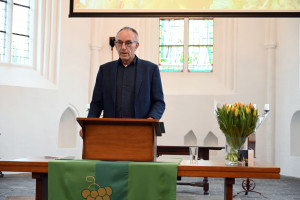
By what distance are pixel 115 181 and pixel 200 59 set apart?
10.00 m

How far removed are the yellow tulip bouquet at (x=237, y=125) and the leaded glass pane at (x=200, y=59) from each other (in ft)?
31.3

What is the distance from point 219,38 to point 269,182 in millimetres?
4480

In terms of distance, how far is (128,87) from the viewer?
3100mm

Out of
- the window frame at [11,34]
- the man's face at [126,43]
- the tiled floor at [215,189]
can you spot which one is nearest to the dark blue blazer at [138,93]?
the man's face at [126,43]

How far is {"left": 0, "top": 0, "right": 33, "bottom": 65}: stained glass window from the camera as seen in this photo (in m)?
10.6

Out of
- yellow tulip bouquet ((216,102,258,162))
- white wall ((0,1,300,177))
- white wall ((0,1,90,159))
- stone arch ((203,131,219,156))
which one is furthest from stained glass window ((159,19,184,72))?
yellow tulip bouquet ((216,102,258,162))

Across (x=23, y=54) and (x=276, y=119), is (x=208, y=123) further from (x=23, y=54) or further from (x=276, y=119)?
(x=23, y=54)

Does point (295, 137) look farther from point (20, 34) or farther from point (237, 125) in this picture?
point (237, 125)

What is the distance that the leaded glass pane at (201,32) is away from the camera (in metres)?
12.4

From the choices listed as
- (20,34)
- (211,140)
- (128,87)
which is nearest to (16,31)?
(20,34)

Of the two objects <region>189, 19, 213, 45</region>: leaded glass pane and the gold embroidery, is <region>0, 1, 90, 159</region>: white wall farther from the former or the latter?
the gold embroidery

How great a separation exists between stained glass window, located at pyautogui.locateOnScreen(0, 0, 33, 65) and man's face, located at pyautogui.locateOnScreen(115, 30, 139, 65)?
8.06 meters

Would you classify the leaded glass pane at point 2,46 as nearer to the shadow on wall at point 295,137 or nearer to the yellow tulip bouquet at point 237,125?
the shadow on wall at point 295,137

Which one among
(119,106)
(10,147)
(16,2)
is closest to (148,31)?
(16,2)
